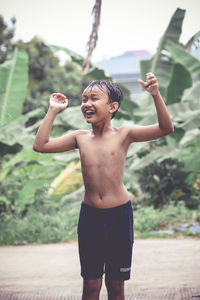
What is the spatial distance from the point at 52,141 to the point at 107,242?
55 centimetres

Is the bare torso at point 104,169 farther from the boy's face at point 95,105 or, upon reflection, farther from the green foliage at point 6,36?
the green foliage at point 6,36

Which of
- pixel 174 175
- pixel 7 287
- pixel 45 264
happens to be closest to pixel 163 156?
pixel 174 175

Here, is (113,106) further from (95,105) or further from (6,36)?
(6,36)

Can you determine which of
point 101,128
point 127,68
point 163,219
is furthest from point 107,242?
point 127,68

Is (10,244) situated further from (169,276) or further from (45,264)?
(169,276)

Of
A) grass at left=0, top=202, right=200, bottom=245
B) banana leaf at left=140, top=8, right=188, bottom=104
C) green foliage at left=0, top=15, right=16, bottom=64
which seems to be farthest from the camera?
green foliage at left=0, top=15, right=16, bottom=64

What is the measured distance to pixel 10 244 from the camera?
511cm

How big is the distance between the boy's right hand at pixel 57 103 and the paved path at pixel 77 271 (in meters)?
1.33

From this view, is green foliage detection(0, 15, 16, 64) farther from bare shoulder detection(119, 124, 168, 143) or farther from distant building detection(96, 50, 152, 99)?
bare shoulder detection(119, 124, 168, 143)

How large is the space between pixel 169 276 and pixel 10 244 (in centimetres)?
235

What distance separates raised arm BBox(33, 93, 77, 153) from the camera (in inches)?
84.2

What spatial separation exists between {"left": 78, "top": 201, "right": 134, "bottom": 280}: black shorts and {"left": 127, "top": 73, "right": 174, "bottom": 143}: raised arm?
35 cm

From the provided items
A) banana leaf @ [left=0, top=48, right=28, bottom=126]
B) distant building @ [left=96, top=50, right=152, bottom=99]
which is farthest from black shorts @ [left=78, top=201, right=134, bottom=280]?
distant building @ [left=96, top=50, right=152, bottom=99]

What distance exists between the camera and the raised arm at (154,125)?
A: 79.5 inches
